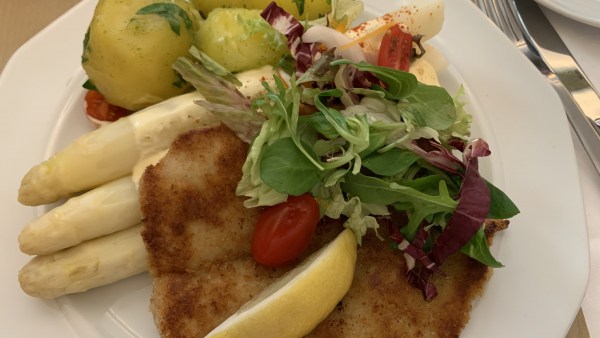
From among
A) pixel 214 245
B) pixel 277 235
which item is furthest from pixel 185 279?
pixel 277 235

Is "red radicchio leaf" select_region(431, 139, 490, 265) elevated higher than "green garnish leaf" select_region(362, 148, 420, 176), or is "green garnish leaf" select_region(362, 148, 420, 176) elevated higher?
"green garnish leaf" select_region(362, 148, 420, 176)

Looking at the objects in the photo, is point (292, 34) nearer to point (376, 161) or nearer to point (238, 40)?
point (238, 40)

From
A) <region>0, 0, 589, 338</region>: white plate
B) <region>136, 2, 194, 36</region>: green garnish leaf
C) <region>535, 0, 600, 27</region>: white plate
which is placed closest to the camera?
<region>0, 0, 589, 338</region>: white plate

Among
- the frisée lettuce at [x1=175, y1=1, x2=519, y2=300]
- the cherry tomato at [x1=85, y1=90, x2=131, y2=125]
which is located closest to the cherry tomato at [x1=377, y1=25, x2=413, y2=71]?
the frisée lettuce at [x1=175, y1=1, x2=519, y2=300]

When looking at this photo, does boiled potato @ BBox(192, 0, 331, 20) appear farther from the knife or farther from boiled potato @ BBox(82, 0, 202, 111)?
the knife

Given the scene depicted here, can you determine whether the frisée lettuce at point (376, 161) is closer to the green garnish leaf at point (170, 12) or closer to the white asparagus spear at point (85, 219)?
the green garnish leaf at point (170, 12)

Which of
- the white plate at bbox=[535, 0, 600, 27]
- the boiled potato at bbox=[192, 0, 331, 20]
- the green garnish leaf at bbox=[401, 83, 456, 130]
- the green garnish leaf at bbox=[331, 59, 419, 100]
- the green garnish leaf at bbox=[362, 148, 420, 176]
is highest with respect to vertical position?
the boiled potato at bbox=[192, 0, 331, 20]

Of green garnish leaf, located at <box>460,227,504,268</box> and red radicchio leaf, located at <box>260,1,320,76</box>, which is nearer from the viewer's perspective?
green garnish leaf, located at <box>460,227,504,268</box>

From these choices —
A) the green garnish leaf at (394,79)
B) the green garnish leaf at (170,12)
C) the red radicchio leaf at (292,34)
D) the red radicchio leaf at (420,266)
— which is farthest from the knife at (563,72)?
the green garnish leaf at (170,12)
